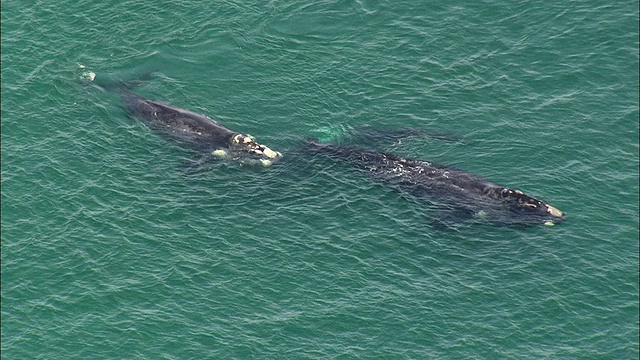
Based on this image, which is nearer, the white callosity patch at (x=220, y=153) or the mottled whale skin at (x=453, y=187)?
the mottled whale skin at (x=453, y=187)

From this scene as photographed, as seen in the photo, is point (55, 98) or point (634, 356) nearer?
point (634, 356)

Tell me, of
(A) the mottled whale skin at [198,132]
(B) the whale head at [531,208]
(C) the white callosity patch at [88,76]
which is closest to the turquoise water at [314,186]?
(C) the white callosity patch at [88,76]

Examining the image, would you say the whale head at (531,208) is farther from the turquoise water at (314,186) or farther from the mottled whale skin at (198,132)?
the mottled whale skin at (198,132)

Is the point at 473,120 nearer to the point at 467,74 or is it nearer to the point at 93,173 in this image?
the point at 467,74

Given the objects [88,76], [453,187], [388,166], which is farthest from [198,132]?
[453,187]

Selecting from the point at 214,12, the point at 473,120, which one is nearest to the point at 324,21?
the point at 214,12

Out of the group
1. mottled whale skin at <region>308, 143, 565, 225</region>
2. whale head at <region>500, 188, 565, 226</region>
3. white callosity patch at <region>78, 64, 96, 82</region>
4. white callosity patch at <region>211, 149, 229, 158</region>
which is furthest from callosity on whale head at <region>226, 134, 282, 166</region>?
whale head at <region>500, 188, 565, 226</region>

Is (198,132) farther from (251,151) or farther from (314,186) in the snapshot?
(314,186)
